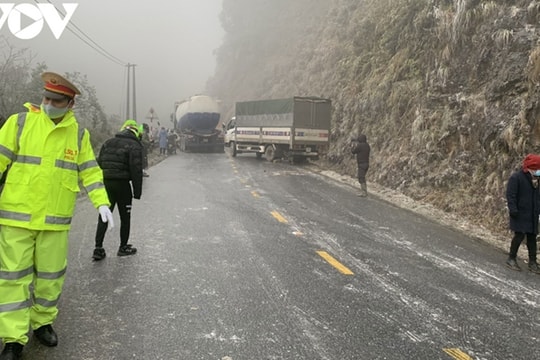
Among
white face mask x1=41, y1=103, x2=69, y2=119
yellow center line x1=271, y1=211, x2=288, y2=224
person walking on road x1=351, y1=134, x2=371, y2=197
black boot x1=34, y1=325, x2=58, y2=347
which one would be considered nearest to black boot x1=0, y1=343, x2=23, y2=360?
black boot x1=34, y1=325, x2=58, y2=347

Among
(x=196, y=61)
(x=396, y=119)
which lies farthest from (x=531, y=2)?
(x=196, y=61)

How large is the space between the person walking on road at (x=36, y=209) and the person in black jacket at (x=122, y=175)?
2.39 metres

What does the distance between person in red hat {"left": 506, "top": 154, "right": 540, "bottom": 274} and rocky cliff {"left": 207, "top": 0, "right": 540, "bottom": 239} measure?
2.68m

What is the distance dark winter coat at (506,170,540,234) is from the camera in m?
6.58

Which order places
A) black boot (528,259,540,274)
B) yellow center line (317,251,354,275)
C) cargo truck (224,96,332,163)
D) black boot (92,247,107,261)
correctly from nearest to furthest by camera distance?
yellow center line (317,251,354,275)
black boot (92,247,107,261)
black boot (528,259,540,274)
cargo truck (224,96,332,163)

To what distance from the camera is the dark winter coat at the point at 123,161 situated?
6223mm

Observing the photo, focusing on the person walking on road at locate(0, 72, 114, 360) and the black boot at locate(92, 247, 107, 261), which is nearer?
the person walking on road at locate(0, 72, 114, 360)

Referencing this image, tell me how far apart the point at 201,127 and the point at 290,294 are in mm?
26915

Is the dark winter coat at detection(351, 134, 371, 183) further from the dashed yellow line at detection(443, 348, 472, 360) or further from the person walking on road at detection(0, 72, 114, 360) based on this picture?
the person walking on road at detection(0, 72, 114, 360)

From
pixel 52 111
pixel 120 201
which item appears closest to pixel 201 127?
pixel 120 201

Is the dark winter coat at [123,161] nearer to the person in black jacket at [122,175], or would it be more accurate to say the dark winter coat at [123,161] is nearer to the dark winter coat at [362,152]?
the person in black jacket at [122,175]

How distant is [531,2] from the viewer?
11812 mm

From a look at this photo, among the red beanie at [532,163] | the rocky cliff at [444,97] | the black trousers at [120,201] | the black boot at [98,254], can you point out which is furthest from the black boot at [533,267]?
the black boot at [98,254]

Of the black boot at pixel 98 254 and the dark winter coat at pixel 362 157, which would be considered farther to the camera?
the dark winter coat at pixel 362 157
